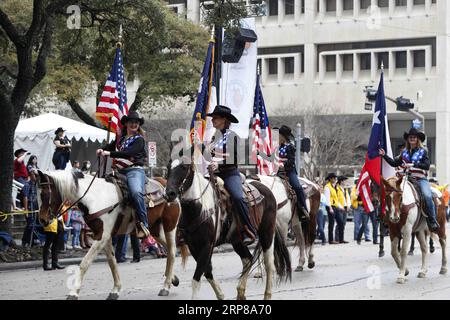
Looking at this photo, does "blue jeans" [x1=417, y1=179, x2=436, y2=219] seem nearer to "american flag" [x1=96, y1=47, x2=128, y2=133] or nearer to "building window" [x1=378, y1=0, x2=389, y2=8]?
"american flag" [x1=96, y1=47, x2=128, y2=133]

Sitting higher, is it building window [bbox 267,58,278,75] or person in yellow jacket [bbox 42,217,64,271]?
building window [bbox 267,58,278,75]

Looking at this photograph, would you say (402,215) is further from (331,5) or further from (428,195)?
(331,5)

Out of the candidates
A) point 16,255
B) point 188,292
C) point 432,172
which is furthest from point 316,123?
point 188,292

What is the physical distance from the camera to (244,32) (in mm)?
22156

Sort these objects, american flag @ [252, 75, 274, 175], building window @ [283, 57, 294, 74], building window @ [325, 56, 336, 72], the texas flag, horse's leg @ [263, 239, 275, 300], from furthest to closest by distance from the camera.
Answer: building window @ [283, 57, 294, 74]
building window @ [325, 56, 336, 72]
american flag @ [252, 75, 274, 175]
the texas flag
horse's leg @ [263, 239, 275, 300]

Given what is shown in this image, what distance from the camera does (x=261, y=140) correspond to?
81.9 ft

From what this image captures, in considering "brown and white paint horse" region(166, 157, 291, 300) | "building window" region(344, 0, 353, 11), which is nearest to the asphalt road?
"brown and white paint horse" region(166, 157, 291, 300)

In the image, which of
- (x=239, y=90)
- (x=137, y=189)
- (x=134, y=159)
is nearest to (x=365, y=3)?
(x=239, y=90)

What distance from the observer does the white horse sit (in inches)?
655

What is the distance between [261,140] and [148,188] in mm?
10812

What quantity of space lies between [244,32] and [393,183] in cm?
736

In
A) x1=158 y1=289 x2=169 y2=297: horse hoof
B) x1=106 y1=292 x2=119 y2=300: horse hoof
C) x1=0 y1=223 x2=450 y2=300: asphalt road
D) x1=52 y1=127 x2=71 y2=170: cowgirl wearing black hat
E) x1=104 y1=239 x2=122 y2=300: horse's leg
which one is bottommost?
x1=0 y1=223 x2=450 y2=300: asphalt road

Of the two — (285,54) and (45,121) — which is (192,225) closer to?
(45,121)

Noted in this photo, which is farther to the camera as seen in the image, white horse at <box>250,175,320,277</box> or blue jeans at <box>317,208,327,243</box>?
blue jeans at <box>317,208,327,243</box>
